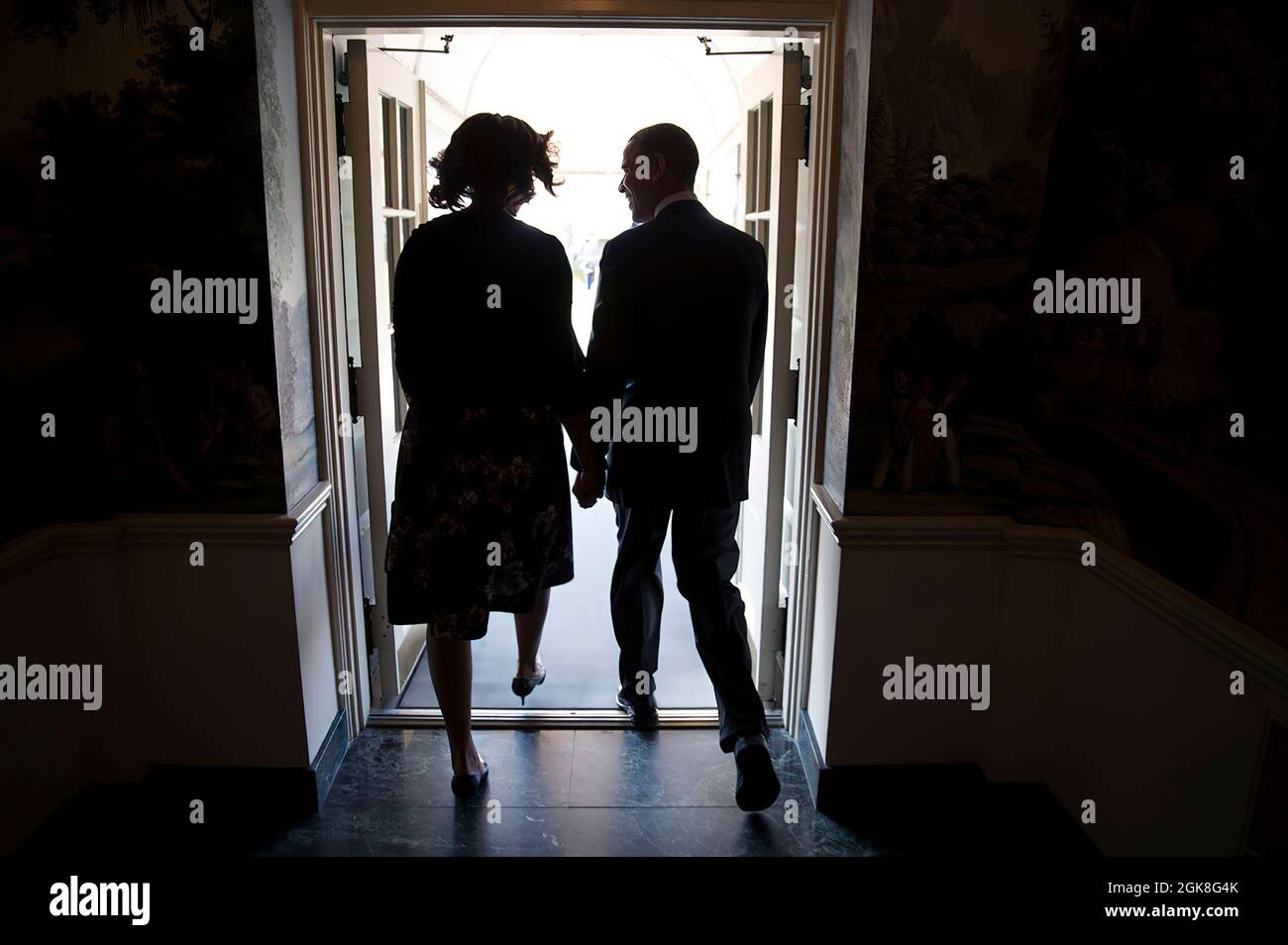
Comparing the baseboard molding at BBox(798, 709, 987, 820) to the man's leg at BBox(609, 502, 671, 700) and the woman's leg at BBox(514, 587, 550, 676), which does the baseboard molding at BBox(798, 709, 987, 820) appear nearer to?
the man's leg at BBox(609, 502, 671, 700)

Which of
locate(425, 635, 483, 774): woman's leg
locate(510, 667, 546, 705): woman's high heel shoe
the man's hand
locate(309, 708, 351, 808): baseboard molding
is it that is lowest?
locate(309, 708, 351, 808): baseboard molding

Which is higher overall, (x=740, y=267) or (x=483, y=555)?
(x=740, y=267)

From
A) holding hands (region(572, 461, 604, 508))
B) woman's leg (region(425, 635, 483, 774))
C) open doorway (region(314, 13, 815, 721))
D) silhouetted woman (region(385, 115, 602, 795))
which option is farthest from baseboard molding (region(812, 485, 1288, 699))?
woman's leg (region(425, 635, 483, 774))

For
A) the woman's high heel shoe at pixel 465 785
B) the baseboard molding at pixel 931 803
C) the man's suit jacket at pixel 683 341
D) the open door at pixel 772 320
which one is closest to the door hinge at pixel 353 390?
the man's suit jacket at pixel 683 341

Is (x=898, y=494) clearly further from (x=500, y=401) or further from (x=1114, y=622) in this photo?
(x=500, y=401)

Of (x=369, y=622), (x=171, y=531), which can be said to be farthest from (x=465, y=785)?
(x=171, y=531)

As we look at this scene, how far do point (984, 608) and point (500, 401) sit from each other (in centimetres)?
130

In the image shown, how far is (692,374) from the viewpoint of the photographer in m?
2.28

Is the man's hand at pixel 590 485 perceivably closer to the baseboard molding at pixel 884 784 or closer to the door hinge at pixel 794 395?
the door hinge at pixel 794 395

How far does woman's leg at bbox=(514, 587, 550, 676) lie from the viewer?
2633mm

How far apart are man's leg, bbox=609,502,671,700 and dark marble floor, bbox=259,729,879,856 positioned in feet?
0.64

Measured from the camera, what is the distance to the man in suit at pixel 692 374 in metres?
2.24
